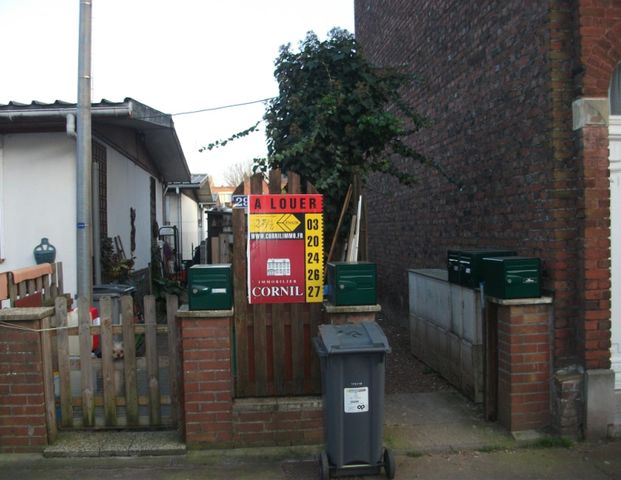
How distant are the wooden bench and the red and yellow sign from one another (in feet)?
7.71

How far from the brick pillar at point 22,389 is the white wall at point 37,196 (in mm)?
3423

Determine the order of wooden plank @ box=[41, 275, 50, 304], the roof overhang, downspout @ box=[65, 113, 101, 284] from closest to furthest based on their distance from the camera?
wooden plank @ box=[41, 275, 50, 304], the roof overhang, downspout @ box=[65, 113, 101, 284]

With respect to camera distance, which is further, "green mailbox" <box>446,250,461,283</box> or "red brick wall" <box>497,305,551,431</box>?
"green mailbox" <box>446,250,461,283</box>

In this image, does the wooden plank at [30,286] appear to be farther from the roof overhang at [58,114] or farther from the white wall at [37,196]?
the roof overhang at [58,114]

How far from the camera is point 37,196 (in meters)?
7.98

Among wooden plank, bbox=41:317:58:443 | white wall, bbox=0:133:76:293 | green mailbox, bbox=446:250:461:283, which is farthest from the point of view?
white wall, bbox=0:133:76:293

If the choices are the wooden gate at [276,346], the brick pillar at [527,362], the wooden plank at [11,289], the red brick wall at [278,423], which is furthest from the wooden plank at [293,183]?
the wooden plank at [11,289]

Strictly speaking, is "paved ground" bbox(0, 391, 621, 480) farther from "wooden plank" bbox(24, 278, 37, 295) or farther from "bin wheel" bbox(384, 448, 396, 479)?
"wooden plank" bbox(24, 278, 37, 295)

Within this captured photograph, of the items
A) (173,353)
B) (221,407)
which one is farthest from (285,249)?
(221,407)

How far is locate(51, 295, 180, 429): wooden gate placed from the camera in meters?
4.83

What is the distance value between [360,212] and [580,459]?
2.77 m

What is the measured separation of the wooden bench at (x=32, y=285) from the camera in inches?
211

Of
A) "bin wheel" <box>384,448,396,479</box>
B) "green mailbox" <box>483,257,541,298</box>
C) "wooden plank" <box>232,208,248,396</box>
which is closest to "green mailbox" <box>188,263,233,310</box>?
"wooden plank" <box>232,208,248,396</box>

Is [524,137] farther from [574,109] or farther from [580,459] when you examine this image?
[580,459]
